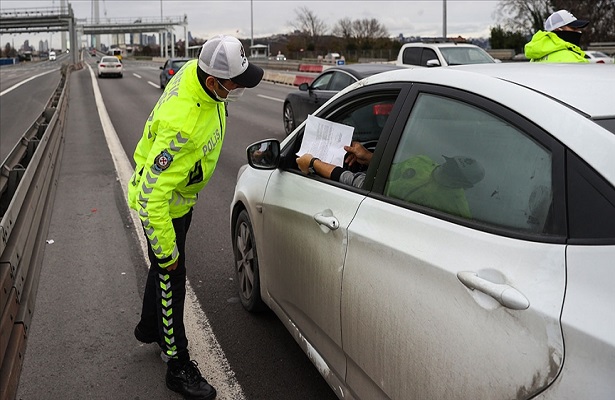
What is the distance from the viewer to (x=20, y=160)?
769 cm

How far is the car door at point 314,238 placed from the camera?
2852 millimetres

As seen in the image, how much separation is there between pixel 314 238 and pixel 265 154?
91 cm

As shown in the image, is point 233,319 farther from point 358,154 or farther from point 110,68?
point 110,68

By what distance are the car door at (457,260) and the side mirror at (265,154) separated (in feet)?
3.59

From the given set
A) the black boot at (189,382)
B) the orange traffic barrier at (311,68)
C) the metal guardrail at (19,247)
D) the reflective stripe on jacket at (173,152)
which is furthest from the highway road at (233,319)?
the orange traffic barrier at (311,68)

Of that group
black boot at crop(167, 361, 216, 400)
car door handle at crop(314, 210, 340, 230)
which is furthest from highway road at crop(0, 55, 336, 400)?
car door handle at crop(314, 210, 340, 230)

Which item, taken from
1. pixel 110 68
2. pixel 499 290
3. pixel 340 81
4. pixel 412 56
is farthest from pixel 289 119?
pixel 110 68

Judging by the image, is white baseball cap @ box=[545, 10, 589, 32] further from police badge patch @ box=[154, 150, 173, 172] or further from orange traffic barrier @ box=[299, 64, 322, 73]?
orange traffic barrier @ box=[299, 64, 322, 73]

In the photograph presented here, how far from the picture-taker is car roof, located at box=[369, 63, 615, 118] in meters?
2.13

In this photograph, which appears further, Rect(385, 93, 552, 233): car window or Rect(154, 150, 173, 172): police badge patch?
Result: Rect(154, 150, 173, 172): police badge patch

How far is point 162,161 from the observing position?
2.99 metres

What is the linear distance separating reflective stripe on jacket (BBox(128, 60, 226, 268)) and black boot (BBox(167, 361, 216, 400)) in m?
0.63

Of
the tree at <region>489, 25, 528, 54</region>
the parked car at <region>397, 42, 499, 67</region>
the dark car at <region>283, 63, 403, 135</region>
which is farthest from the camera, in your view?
the tree at <region>489, 25, 528, 54</region>

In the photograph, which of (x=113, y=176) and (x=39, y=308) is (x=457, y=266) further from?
(x=113, y=176)
